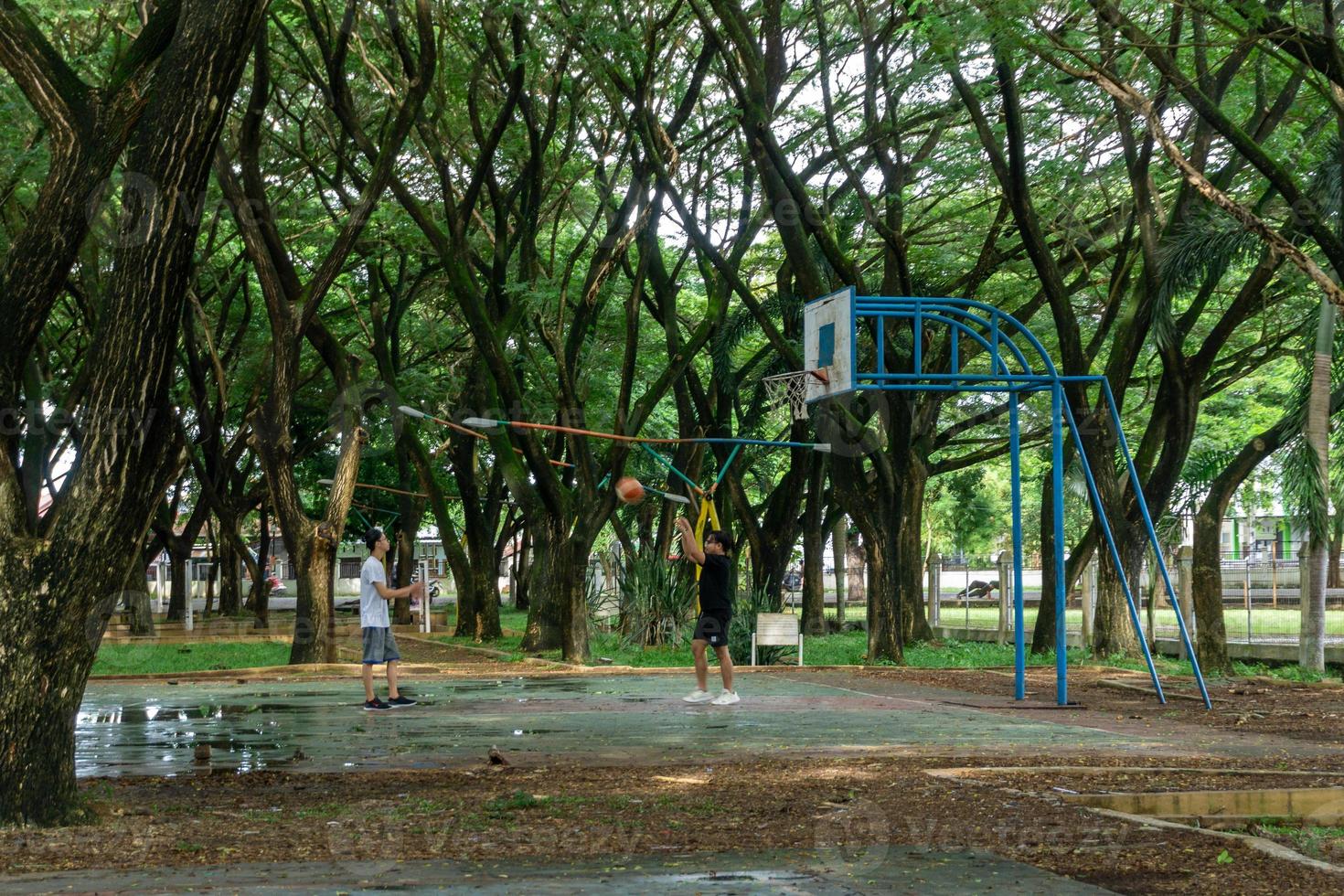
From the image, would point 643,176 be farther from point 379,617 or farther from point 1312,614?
point 1312,614

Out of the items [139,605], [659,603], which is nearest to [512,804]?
[659,603]

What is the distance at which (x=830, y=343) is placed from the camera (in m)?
Result: 16.8

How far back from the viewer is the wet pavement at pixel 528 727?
10523 mm

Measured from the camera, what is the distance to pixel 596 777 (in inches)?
361

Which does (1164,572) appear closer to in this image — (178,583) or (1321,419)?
(1321,419)

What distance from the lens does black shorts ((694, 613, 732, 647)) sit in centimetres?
1441

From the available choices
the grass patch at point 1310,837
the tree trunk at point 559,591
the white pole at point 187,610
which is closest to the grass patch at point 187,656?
the tree trunk at point 559,591

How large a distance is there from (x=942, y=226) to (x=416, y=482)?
20103mm

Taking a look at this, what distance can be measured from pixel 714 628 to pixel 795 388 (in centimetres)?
525

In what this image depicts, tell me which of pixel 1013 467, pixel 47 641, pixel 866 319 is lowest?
pixel 47 641

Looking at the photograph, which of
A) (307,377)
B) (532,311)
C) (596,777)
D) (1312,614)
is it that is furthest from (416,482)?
(596,777)

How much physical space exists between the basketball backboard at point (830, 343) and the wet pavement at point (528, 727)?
3462 mm

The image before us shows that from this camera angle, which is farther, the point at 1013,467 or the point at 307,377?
the point at 307,377

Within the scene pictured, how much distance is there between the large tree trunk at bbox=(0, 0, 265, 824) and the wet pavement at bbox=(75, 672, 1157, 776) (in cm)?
211
